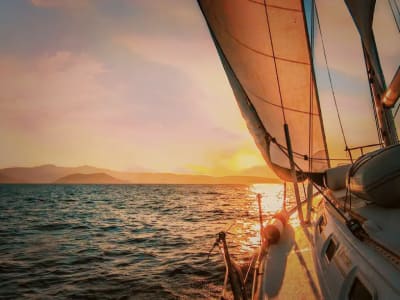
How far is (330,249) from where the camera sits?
399 centimetres

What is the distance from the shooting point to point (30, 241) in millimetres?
18875

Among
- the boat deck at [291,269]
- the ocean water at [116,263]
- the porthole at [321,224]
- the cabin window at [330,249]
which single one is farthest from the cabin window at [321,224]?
the ocean water at [116,263]

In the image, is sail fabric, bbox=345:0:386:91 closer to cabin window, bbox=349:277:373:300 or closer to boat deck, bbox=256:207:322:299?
boat deck, bbox=256:207:322:299

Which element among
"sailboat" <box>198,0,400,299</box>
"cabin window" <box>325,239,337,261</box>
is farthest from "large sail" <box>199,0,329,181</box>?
"cabin window" <box>325,239,337,261</box>

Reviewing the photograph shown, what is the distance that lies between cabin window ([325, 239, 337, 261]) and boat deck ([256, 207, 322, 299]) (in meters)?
0.41

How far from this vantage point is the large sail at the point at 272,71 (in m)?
7.93

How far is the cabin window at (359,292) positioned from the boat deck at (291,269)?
3.03ft

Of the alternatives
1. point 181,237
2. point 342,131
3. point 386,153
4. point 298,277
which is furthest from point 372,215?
point 181,237

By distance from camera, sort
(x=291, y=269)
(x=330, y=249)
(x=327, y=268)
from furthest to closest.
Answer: (x=291, y=269) < (x=330, y=249) < (x=327, y=268)

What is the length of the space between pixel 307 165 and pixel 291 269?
15.3 ft

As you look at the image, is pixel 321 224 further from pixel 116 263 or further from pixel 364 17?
pixel 116 263

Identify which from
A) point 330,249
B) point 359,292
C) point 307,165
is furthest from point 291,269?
point 307,165

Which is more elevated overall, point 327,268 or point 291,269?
point 327,268

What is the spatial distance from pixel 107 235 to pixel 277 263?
721 inches
